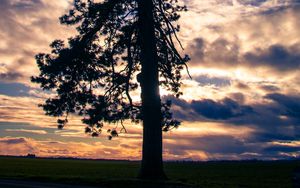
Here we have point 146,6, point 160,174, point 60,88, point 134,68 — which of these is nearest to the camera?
point 160,174

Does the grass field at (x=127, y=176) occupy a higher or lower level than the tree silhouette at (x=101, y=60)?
lower

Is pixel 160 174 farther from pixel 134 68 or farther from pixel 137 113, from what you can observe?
pixel 134 68

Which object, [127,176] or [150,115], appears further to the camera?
[127,176]

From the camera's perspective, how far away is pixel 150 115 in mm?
21250

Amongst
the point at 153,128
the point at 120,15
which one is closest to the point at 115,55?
the point at 120,15

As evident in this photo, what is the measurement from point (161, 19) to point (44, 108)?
8.80 m

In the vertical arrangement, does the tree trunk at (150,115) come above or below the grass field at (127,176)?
above

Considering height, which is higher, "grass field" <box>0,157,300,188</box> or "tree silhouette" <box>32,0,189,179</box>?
"tree silhouette" <box>32,0,189,179</box>

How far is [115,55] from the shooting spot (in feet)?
91.0

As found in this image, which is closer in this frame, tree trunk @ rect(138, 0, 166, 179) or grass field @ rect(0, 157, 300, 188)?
grass field @ rect(0, 157, 300, 188)

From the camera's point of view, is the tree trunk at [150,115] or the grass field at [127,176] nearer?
the grass field at [127,176]

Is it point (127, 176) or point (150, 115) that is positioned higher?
point (150, 115)

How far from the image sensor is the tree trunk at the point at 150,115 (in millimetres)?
21031

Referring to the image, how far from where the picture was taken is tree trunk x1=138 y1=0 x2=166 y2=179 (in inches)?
828
